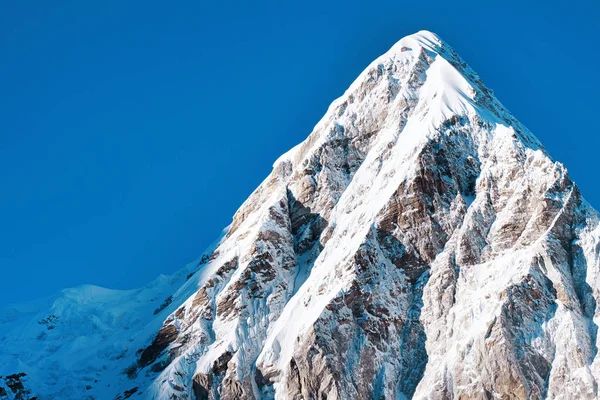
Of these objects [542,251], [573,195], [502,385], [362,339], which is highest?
[573,195]

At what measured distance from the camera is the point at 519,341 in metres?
177

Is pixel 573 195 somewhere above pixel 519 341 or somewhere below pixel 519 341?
above

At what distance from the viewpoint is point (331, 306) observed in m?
193

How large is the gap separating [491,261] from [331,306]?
28485mm

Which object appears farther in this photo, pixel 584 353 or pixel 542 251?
pixel 542 251

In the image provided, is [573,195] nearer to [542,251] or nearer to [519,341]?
[542,251]

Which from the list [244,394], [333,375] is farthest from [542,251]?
[244,394]

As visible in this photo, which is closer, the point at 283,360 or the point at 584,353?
the point at 584,353

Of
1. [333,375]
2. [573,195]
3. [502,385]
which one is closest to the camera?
[502,385]

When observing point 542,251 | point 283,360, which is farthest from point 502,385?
point 283,360

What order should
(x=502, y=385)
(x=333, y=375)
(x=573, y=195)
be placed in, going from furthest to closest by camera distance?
(x=573, y=195), (x=333, y=375), (x=502, y=385)

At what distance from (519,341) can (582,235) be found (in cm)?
2647

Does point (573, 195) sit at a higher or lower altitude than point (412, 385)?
higher

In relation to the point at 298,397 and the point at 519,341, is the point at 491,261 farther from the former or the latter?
the point at 298,397
